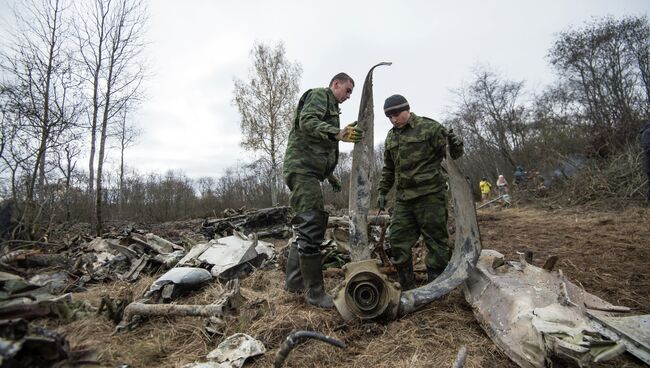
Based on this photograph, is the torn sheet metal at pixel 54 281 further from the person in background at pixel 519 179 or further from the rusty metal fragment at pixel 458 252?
the person in background at pixel 519 179

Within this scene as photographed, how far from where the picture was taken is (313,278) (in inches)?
96.0

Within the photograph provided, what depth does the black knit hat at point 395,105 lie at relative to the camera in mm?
2787

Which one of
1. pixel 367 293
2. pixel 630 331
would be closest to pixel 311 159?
pixel 367 293

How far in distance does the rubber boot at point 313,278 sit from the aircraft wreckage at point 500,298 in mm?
315

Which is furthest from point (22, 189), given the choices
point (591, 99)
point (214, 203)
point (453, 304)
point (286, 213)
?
point (591, 99)

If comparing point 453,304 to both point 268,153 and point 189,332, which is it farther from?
point 268,153

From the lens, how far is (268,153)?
68.3ft

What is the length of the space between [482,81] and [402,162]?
27.3m

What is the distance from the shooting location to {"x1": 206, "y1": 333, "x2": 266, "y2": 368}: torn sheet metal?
166cm

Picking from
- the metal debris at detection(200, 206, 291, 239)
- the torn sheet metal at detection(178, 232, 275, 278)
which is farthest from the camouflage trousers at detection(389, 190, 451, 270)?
the metal debris at detection(200, 206, 291, 239)

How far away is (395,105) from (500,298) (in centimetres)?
171

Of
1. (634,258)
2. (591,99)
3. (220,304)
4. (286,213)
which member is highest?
(591,99)

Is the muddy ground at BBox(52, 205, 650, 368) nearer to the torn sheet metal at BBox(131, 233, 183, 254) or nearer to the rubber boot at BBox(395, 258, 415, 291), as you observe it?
the rubber boot at BBox(395, 258, 415, 291)

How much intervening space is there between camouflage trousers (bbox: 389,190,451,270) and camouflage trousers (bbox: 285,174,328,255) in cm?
75
